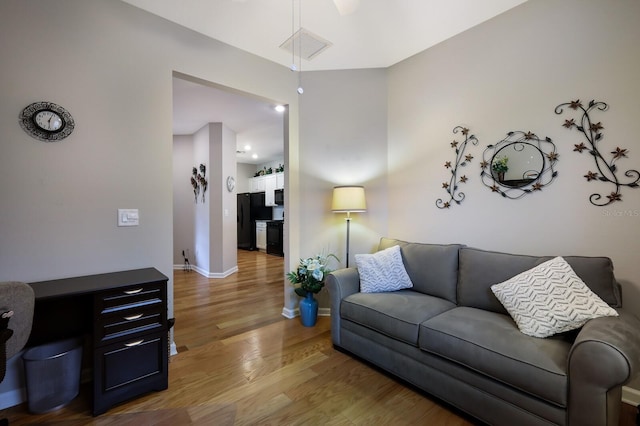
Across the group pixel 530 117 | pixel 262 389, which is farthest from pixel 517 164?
pixel 262 389

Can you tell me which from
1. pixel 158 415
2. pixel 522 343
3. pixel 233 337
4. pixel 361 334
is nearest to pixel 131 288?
pixel 158 415

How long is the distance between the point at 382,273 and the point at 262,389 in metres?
1.26

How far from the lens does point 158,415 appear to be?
5.34ft

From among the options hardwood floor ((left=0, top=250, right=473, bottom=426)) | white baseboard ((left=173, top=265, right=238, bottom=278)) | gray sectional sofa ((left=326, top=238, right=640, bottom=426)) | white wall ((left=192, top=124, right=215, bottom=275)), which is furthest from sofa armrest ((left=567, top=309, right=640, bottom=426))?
white wall ((left=192, top=124, right=215, bottom=275))

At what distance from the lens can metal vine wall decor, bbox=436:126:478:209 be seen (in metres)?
2.52

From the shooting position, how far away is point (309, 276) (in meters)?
2.83

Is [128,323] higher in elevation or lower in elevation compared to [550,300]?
lower

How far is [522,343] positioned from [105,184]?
282 centimetres

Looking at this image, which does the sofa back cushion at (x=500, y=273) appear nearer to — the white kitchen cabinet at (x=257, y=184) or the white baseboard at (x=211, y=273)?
the white baseboard at (x=211, y=273)

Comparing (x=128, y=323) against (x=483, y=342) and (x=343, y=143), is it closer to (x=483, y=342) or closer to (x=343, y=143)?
(x=483, y=342)

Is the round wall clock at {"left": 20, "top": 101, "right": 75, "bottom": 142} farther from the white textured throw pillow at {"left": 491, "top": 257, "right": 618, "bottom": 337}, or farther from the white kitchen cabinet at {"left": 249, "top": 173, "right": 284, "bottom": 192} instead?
the white kitchen cabinet at {"left": 249, "top": 173, "right": 284, "bottom": 192}

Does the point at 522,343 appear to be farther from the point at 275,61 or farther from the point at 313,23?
the point at 275,61

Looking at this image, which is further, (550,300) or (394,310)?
(394,310)

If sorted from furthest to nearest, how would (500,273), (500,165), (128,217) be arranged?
(500,165), (128,217), (500,273)
